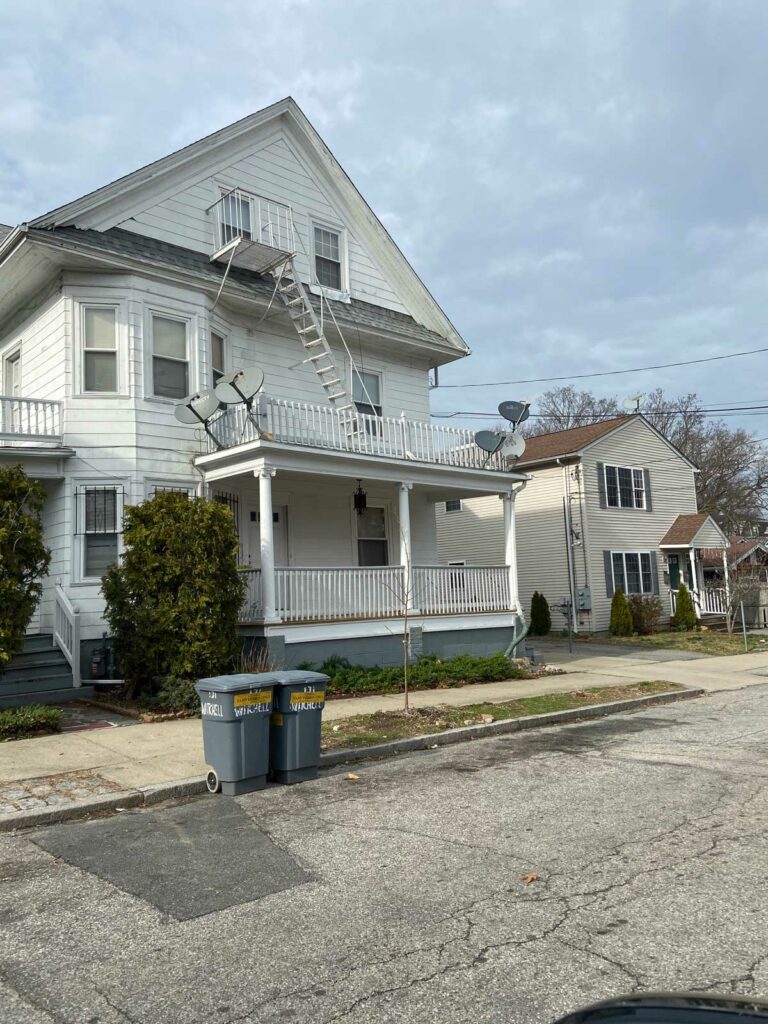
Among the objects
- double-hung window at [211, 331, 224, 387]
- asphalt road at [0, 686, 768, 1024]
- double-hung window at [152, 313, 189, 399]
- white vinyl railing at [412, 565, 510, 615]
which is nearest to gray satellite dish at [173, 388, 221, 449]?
double-hung window at [152, 313, 189, 399]

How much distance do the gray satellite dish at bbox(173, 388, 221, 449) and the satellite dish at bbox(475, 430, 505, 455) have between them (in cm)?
578

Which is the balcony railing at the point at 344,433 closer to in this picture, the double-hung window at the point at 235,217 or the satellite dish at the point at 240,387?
the satellite dish at the point at 240,387

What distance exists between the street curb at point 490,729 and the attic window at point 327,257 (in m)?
10.6

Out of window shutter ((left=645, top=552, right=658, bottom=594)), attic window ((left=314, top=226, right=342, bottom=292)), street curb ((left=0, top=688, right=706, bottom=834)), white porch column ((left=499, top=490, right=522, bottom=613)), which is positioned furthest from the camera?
window shutter ((left=645, top=552, right=658, bottom=594))

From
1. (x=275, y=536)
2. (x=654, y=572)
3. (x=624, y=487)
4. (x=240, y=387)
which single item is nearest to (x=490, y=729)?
(x=240, y=387)

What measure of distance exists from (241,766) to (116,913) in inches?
108

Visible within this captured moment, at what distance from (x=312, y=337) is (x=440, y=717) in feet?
29.4

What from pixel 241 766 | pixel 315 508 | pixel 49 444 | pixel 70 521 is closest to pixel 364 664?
pixel 315 508

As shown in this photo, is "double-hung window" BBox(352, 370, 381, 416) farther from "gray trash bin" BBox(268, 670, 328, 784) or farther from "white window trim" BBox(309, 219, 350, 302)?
"gray trash bin" BBox(268, 670, 328, 784)

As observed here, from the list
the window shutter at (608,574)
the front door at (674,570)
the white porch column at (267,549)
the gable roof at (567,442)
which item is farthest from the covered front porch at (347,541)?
the front door at (674,570)

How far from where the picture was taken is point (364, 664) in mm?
14820

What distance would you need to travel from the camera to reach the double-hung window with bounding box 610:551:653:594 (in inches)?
1094

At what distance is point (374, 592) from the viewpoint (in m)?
15.4

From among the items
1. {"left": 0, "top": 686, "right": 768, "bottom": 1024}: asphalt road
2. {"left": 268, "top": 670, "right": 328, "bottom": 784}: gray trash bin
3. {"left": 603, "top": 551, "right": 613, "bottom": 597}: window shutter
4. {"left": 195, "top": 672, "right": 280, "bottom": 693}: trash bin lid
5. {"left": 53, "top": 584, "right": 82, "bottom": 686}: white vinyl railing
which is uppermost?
{"left": 603, "top": 551, "right": 613, "bottom": 597}: window shutter
